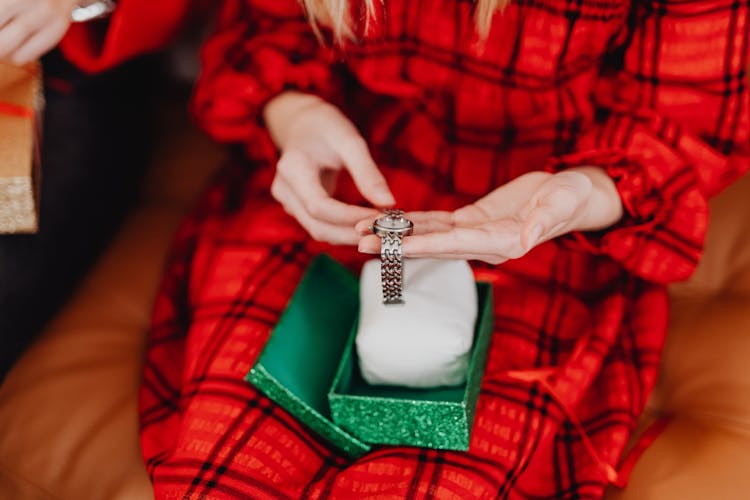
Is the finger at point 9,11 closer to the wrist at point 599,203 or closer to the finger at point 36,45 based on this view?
the finger at point 36,45

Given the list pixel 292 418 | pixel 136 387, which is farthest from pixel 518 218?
pixel 136 387

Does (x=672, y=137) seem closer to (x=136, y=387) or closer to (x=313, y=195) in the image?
(x=313, y=195)

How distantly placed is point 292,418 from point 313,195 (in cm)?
19

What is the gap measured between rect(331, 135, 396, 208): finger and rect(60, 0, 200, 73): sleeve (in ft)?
0.89

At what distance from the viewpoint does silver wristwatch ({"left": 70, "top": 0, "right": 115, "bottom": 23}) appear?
739 mm

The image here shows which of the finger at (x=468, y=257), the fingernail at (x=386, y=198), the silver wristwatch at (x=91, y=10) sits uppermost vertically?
the silver wristwatch at (x=91, y=10)

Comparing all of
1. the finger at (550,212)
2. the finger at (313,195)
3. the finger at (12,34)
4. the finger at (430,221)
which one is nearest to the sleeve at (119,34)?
the finger at (12,34)

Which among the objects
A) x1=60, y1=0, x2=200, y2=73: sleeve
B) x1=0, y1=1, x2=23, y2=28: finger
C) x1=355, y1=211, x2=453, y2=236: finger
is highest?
x1=0, y1=1, x2=23, y2=28: finger

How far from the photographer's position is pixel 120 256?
844 mm

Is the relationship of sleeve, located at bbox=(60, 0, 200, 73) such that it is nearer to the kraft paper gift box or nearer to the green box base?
the kraft paper gift box

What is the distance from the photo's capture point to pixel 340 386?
0.59m

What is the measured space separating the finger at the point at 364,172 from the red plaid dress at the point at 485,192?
7 centimetres

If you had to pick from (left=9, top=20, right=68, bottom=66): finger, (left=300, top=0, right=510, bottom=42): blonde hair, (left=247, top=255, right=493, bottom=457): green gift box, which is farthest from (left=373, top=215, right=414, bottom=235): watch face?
(left=9, top=20, right=68, bottom=66): finger

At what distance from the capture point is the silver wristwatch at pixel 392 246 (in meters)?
0.55
